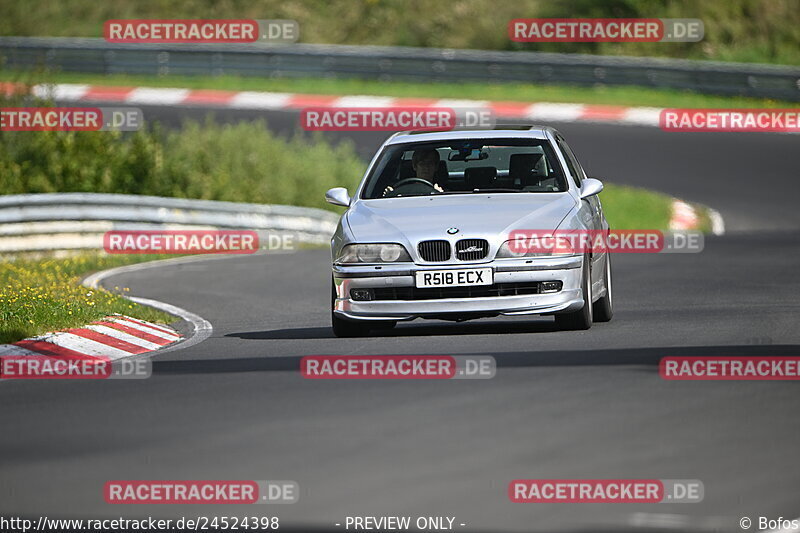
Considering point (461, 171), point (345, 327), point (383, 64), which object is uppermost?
point (383, 64)

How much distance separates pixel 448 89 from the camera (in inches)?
1538

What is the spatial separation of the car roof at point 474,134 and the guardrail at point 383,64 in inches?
938

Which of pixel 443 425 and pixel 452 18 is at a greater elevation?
pixel 452 18

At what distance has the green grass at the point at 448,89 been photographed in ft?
122

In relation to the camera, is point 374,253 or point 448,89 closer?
point 374,253

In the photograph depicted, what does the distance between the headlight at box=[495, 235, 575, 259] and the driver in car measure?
4.38 feet

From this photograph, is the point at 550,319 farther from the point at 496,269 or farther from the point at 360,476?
the point at 360,476

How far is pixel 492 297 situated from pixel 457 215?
2.28ft
